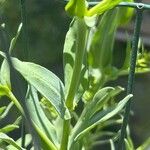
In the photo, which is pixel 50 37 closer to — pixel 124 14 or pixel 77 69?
pixel 124 14

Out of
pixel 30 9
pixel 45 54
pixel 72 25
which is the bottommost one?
pixel 45 54

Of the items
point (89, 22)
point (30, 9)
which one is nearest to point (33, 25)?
point (30, 9)

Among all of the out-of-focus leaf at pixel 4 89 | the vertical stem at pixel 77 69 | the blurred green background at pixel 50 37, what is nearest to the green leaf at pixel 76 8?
the vertical stem at pixel 77 69

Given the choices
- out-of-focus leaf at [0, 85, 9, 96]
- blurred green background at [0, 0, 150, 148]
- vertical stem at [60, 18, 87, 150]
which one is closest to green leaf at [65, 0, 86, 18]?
Result: vertical stem at [60, 18, 87, 150]

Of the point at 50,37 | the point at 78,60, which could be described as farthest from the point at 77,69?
the point at 50,37

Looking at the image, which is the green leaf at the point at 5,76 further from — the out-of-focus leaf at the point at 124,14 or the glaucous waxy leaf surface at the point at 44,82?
the out-of-focus leaf at the point at 124,14

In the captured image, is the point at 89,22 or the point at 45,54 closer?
the point at 89,22

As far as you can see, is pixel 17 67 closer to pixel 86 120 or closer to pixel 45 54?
pixel 86 120
